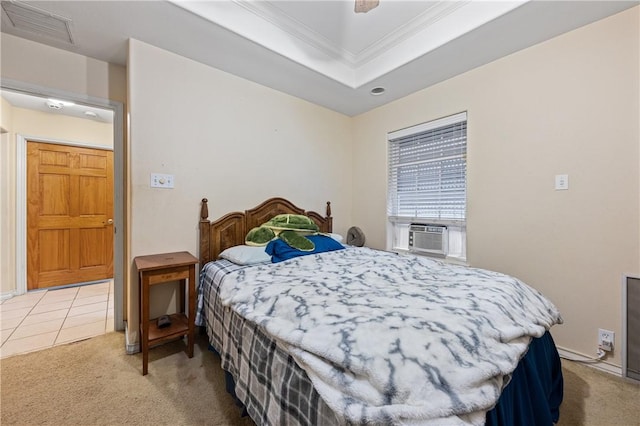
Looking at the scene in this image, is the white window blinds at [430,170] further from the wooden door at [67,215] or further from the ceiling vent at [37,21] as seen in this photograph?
the wooden door at [67,215]

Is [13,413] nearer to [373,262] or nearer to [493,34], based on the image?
[373,262]

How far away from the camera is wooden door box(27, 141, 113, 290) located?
134 inches

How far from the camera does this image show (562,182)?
1.99 metres

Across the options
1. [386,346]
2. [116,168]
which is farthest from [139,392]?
[116,168]

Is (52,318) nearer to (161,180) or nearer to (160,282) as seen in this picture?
(160,282)

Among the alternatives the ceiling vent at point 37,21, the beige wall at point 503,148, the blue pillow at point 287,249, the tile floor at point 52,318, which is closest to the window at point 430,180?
the beige wall at point 503,148

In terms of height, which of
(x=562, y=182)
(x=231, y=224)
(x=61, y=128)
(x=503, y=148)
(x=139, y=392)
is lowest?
(x=139, y=392)

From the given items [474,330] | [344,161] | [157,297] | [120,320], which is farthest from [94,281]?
[474,330]

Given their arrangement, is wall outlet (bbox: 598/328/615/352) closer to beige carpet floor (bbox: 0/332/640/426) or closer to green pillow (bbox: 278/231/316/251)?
beige carpet floor (bbox: 0/332/640/426)

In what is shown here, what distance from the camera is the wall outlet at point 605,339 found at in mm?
1794

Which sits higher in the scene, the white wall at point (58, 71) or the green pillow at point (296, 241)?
the white wall at point (58, 71)

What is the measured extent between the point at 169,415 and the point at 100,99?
102 inches

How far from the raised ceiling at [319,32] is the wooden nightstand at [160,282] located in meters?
1.77

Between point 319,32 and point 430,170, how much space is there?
70.7 inches
